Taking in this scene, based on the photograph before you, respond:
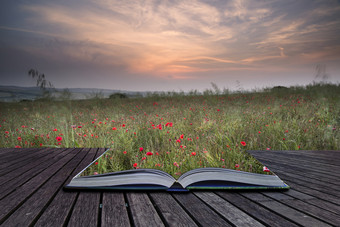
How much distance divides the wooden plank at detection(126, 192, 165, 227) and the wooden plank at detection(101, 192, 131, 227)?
0.03m

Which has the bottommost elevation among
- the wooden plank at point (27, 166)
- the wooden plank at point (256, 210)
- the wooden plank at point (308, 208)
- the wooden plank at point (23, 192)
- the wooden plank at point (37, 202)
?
the wooden plank at point (27, 166)

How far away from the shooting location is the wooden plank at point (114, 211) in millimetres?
924

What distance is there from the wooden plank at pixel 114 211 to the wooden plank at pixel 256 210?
54cm

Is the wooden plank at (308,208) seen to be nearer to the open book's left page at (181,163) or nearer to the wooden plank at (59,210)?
the wooden plank at (59,210)

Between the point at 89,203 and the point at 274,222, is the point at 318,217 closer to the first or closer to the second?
the point at 274,222

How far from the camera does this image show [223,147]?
3182mm

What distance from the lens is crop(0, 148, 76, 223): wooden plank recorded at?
1.08m

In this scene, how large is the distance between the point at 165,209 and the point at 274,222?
0.48m

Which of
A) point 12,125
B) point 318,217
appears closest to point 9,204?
point 318,217

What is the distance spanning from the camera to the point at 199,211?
1.02m

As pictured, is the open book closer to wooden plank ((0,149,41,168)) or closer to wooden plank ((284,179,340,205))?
wooden plank ((284,179,340,205))


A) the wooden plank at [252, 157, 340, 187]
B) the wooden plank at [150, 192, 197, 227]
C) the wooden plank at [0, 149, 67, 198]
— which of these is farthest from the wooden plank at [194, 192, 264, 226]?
the wooden plank at [0, 149, 67, 198]

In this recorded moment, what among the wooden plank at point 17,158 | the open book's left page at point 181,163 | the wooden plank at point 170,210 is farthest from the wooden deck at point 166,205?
the open book's left page at point 181,163

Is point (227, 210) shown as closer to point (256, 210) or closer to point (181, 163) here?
point (256, 210)
